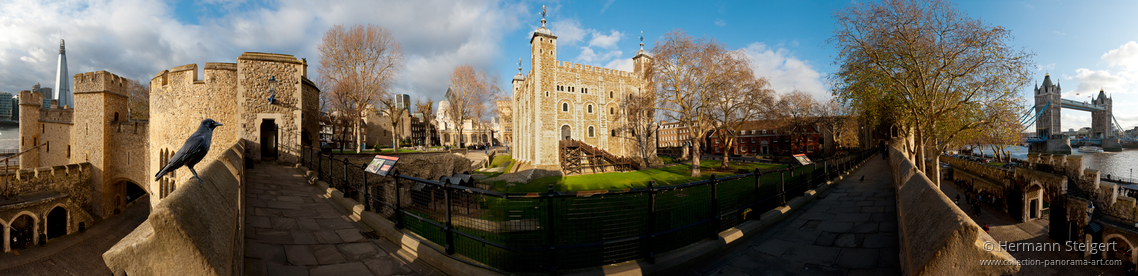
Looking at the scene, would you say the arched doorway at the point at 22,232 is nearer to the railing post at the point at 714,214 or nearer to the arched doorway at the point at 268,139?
the arched doorway at the point at 268,139

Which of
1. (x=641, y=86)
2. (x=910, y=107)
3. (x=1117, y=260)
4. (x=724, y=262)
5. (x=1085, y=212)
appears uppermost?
(x=641, y=86)

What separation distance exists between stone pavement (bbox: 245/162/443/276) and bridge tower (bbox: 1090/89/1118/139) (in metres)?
205

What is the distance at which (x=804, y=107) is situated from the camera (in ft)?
128

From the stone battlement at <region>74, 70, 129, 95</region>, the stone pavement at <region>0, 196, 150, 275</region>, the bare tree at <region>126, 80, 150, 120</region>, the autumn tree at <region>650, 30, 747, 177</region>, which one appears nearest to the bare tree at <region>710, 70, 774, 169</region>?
the autumn tree at <region>650, 30, 747, 177</region>

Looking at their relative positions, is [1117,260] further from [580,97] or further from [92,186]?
[92,186]

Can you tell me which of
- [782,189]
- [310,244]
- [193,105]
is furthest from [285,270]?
[193,105]

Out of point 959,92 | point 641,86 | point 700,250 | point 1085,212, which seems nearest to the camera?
point 700,250

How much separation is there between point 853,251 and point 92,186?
3704 centimetres

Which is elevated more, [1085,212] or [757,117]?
[757,117]

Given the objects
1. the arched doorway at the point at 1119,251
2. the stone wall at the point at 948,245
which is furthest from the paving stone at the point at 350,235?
the arched doorway at the point at 1119,251

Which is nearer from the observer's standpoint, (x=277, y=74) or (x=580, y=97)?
(x=277, y=74)

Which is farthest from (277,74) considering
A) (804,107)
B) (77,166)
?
(804,107)

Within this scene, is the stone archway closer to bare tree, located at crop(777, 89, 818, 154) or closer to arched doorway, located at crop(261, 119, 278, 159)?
bare tree, located at crop(777, 89, 818, 154)

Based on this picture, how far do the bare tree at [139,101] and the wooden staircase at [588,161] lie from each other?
37.8 meters
